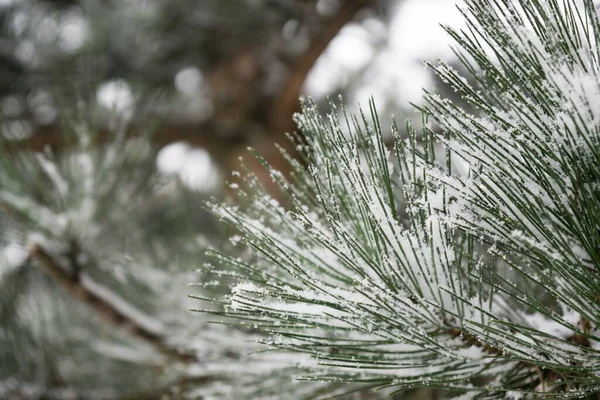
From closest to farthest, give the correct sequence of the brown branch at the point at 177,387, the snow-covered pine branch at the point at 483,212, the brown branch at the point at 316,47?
1. the snow-covered pine branch at the point at 483,212
2. the brown branch at the point at 177,387
3. the brown branch at the point at 316,47

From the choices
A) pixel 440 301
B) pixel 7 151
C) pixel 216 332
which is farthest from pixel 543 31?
pixel 7 151

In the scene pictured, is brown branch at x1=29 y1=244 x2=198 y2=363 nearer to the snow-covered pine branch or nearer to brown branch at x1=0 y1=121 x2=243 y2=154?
the snow-covered pine branch

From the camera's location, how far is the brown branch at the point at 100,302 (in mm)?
753

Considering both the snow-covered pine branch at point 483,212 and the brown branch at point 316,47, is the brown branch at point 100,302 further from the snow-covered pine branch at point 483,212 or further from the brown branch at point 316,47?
the brown branch at point 316,47

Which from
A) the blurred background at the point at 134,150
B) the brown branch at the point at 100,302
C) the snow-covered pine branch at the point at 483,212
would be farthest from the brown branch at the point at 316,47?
the snow-covered pine branch at the point at 483,212

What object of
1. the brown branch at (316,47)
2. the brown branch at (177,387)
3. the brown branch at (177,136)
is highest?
the brown branch at (316,47)

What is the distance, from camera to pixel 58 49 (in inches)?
62.0

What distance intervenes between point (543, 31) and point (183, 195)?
994mm

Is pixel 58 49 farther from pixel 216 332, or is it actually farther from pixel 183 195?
pixel 216 332

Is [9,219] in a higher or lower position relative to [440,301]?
higher

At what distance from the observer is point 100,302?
766 mm

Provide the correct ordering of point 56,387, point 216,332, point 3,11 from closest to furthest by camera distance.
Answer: point 216,332 < point 56,387 < point 3,11

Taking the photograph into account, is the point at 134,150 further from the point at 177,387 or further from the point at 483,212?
the point at 483,212

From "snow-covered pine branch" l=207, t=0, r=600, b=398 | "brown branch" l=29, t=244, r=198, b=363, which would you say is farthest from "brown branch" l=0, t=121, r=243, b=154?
"snow-covered pine branch" l=207, t=0, r=600, b=398
